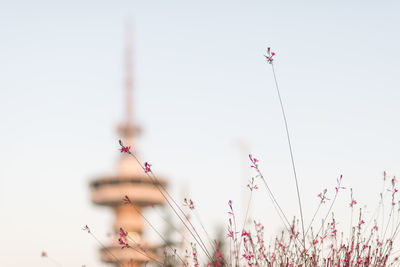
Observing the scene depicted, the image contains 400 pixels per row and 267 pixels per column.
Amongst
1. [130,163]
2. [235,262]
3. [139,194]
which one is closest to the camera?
[235,262]

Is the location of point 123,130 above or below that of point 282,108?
above

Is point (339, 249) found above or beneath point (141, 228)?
beneath

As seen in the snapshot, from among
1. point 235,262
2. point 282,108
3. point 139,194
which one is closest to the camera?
point 282,108

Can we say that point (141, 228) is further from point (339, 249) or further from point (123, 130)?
point (339, 249)

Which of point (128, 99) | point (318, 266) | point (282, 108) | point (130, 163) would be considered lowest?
point (318, 266)

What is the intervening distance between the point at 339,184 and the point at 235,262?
4.31 feet

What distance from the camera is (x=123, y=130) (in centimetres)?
9656

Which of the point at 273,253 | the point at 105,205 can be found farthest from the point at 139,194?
the point at 273,253

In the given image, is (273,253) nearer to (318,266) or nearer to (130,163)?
(318,266)

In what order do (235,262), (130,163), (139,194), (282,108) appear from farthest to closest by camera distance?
(130,163), (139,194), (235,262), (282,108)

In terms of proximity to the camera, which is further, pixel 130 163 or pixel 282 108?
pixel 130 163

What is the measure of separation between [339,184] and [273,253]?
0.99 meters

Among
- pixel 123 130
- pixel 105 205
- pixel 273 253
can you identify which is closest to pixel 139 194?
pixel 105 205

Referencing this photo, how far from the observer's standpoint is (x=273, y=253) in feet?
23.1
